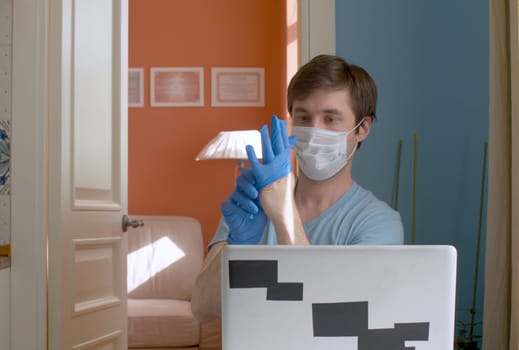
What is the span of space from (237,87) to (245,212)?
4.00 meters

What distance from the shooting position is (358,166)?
2.57 meters

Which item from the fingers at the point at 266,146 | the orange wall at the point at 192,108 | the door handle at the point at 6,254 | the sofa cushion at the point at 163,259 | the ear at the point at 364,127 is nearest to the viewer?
the fingers at the point at 266,146

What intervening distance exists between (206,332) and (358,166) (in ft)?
5.97

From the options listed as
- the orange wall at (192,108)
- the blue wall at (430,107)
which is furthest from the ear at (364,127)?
the orange wall at (192,108)

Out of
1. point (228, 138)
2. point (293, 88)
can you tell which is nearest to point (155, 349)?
point (228, 138)

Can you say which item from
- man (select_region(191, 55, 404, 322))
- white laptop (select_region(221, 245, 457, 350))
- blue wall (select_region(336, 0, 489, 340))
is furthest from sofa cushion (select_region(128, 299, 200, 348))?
white laptop (select_region(221, 245, 457, 350))

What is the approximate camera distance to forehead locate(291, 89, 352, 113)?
144 cm

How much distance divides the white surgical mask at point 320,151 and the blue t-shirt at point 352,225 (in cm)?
7

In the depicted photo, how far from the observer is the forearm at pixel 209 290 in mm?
1354

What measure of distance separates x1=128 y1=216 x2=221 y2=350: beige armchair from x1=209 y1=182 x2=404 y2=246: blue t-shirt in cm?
265

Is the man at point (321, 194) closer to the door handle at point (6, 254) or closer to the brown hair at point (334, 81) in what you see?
the brown hair at point (334, 81)

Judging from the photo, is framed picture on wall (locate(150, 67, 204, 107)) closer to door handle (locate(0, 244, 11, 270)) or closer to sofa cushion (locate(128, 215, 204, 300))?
sofa cushion (locate(128, 215, 204, 300))

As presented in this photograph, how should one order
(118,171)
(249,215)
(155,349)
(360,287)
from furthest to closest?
(155,349) → (118,171) → (249,215) → (360,287)

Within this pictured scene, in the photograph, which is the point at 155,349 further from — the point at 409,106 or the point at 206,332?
the point at 409,106
